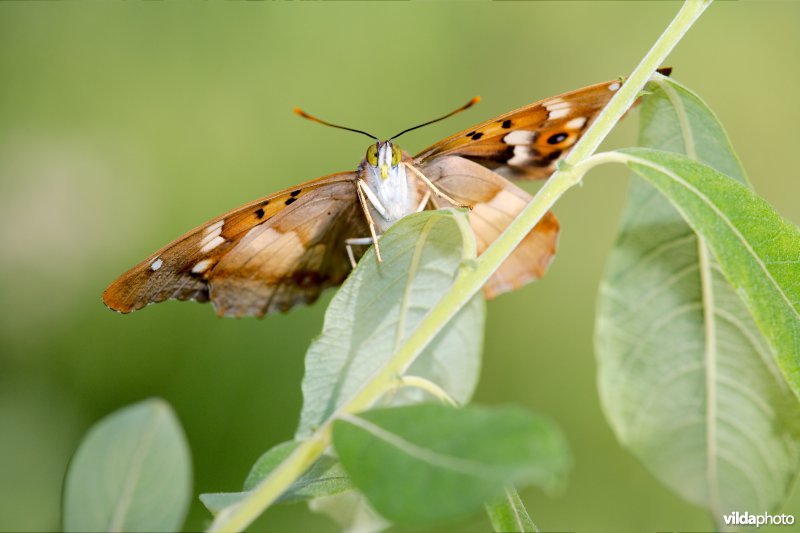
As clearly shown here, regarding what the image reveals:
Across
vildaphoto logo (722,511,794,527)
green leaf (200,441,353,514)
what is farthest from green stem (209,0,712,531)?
vildaphoto logo (722,511,794,527)

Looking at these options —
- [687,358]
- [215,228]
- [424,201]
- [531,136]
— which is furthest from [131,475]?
[531,136]

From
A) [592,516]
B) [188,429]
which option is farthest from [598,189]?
[188,429]

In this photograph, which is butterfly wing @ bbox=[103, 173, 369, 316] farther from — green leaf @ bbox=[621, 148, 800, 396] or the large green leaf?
green leaf @ bbox=[621, 148, 800, 396]

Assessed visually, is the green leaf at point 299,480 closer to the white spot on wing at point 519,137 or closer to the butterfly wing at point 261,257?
the butterfly wing at point 261,257

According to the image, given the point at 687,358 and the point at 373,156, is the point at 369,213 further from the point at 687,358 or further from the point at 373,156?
the point at 687,358

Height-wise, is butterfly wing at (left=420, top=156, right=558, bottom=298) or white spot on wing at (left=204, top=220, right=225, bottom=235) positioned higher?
white spot on wing at (left=204, top=220, right=225, bottom=235)
